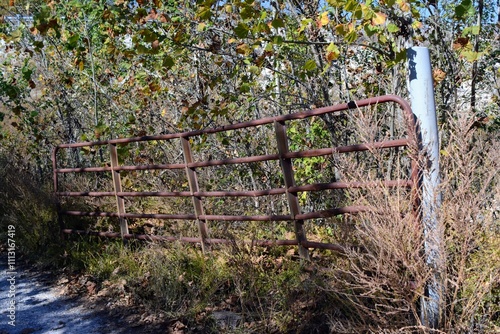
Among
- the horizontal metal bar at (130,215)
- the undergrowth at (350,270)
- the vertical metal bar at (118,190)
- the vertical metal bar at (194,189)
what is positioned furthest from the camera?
the vertical metal bar at (118,190)

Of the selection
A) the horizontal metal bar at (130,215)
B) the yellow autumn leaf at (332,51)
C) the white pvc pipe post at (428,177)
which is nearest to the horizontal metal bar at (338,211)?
the white pvc pipe post at (428,177)

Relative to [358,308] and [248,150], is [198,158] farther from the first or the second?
[358,308]

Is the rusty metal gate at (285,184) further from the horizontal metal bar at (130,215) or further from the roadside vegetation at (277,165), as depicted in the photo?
the roadside vegetation at (277,165)

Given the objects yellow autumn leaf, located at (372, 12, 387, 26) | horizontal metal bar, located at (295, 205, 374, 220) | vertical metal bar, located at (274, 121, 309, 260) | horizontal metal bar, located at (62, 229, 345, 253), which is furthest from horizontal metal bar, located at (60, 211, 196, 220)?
yellow autumn leaf, located at (372, 12, 387, 26)

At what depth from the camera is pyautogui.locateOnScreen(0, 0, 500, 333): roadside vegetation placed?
10.6 ft

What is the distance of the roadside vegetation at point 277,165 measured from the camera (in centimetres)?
325

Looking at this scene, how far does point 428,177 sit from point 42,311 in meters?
4.17

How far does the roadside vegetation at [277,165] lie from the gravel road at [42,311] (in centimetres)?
29

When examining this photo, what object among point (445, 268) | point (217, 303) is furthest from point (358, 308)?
point (217, 303)

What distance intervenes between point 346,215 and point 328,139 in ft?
9.51

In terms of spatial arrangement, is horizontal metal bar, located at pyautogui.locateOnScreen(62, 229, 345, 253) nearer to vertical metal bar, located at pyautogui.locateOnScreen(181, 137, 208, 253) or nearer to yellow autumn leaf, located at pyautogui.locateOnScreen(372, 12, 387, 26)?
vertical metal bar, located at pyautogui.locateOnScreen(181, 137, 208, 253)

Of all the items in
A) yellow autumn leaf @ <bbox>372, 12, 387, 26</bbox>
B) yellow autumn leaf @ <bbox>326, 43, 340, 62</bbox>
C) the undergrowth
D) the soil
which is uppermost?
yellow autumn leaf @ <bbox>372, 12, 387, 26</bbox>

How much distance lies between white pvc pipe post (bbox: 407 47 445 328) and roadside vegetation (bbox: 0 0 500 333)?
64mm

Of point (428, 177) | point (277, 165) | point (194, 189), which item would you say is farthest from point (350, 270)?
point (277, 165)
